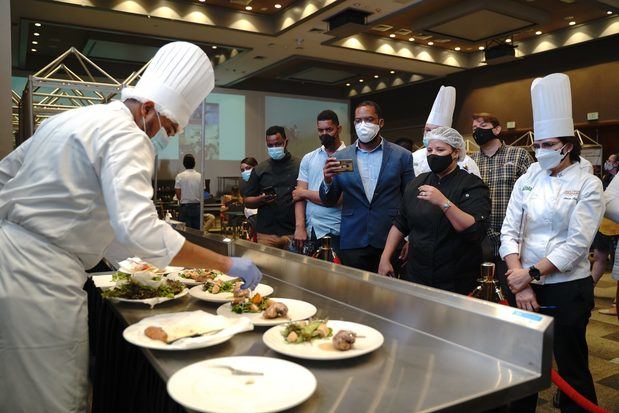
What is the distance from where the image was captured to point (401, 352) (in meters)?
1.21

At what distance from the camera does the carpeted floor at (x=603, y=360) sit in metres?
2.59

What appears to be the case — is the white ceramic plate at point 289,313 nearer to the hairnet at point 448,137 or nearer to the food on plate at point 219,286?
the food on plate at point 219,286

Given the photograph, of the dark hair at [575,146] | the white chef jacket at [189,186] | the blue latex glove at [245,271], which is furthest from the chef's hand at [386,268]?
the white chef jacket at [189,186]

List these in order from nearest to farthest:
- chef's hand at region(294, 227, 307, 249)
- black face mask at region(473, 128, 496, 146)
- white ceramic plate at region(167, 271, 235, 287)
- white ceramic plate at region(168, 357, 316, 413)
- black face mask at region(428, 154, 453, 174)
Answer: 1. white ceramic plate at region(168, 357, 316, 413)
2. white ceramic plate at region(167, 271, 235, 287)
3. black face mask at region(428, 154, 453, 174)
4. chef's hand at region(294, 227, 307, 249)
5. black face mask at region(473, 128, 496, 146)

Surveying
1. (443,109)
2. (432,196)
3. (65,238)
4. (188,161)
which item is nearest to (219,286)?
(65,238)

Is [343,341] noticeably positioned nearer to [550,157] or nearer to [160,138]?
[160,138]

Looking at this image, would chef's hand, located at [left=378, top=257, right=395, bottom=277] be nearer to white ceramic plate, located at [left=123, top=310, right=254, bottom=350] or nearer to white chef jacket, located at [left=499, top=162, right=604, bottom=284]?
white chef jacket, located at [left=499, top=162, right=604, bottom=284]

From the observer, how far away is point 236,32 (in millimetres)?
7301

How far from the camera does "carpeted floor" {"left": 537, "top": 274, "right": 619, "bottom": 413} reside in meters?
2.59

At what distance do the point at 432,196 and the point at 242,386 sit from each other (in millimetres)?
1334

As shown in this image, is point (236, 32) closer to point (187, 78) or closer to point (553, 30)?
point (553, 30)

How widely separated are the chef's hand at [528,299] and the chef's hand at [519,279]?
21 millimetres

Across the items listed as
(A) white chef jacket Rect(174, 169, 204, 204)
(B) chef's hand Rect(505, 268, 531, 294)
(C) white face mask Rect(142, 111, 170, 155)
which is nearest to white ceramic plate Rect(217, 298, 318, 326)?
(C) white face mask Rect(142, 111, 170, 155)

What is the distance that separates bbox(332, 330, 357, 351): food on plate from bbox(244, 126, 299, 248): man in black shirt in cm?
249
